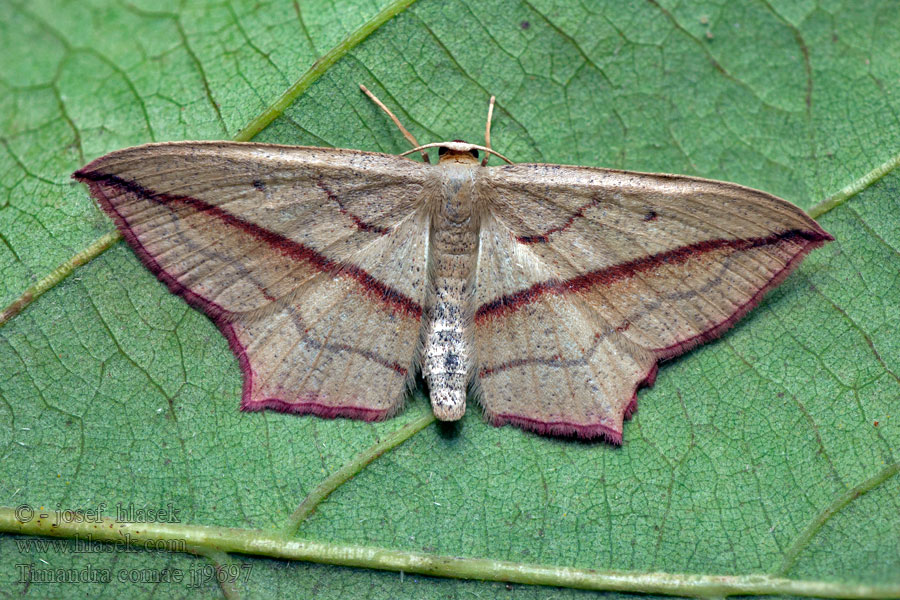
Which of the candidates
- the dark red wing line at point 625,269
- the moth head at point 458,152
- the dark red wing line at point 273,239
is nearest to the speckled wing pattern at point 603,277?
the dark red wing line at point 625,269

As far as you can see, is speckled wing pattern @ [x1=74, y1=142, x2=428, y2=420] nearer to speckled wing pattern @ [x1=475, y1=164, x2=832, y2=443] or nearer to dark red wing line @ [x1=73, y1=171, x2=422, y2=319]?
dark red wing line @ [x1=73, y1=171, x2=422, y2=319]

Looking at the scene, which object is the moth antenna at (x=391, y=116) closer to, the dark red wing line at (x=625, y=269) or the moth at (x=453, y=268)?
the moth at (x=453, y=268)

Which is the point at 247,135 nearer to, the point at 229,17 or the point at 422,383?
the point at 229,17

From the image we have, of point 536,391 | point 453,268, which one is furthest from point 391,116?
point 536,391

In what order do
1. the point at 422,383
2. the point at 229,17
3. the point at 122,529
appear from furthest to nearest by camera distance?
the point at 229,17 < the point at 422,383 < the point at 122,529

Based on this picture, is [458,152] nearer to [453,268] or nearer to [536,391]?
[453,268]

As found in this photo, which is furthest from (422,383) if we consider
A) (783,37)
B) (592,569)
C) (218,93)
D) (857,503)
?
(783,37)
